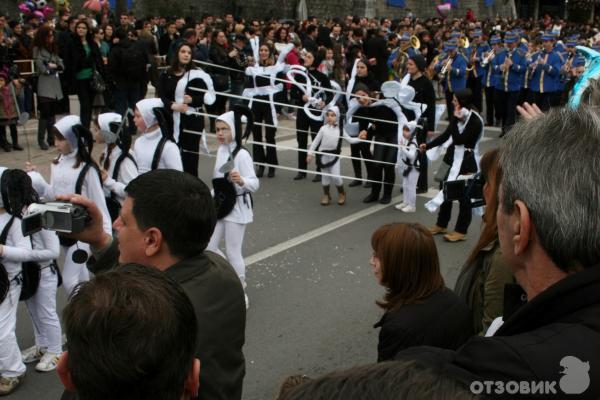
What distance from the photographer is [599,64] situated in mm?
4352

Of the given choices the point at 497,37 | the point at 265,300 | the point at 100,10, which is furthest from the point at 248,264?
the point at 100,10

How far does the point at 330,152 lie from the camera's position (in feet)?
28.6

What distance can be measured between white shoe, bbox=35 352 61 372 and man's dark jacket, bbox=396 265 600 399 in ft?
12.0

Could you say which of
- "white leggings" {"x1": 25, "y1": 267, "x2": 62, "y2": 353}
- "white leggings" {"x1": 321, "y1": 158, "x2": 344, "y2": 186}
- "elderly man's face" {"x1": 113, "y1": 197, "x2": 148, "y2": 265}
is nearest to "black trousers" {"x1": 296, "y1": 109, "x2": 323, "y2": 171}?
"white leggings" {"x1": 321, "y1": 158, "x2": 344, "y2": 186}

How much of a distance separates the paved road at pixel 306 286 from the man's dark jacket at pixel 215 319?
1902 mm

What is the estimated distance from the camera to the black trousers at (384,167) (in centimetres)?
866

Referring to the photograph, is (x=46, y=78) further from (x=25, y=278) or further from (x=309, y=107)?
(x=25, y=278)

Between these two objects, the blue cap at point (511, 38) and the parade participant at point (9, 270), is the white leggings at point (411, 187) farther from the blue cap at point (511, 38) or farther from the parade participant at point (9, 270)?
the blue cap at point (511, 38)

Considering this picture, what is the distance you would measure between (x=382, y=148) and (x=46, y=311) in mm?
5180

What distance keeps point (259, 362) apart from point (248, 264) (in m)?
1.92

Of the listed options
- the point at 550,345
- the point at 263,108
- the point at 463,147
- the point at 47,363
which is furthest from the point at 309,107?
the point at 550,345

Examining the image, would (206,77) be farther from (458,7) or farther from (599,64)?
(458,7)

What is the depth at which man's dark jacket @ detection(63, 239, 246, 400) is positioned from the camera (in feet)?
7.54

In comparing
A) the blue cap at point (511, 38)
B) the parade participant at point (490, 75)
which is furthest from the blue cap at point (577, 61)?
the parade participant at point (490, 75)
